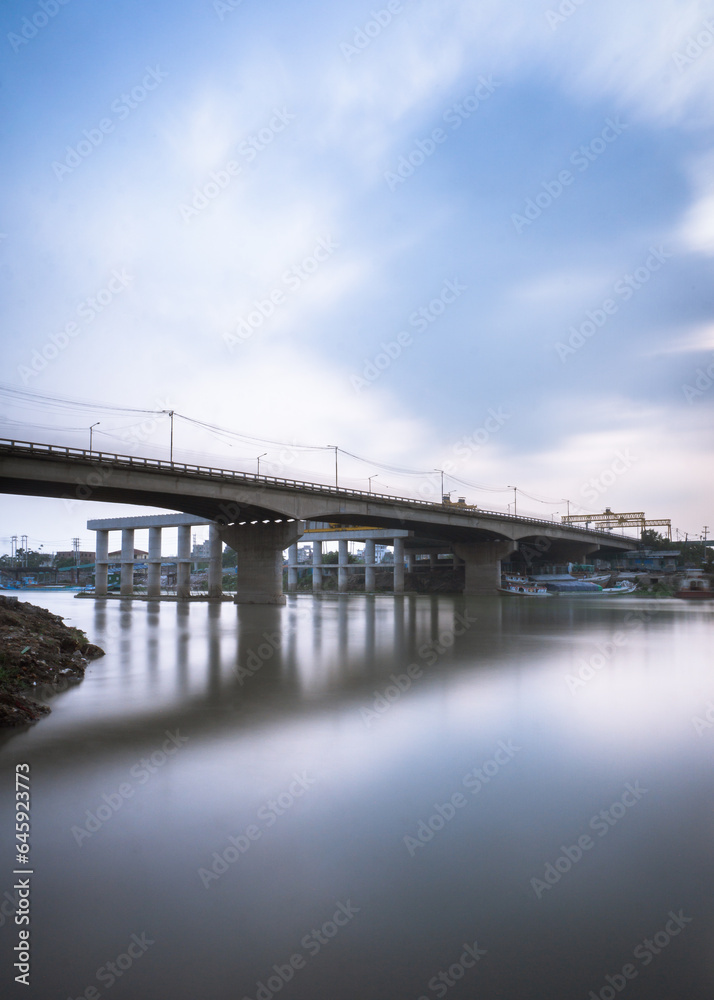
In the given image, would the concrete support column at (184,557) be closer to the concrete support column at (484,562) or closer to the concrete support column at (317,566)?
the concrete support column at (317,566)

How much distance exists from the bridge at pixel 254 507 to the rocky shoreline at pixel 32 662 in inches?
953

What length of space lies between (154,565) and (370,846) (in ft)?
310

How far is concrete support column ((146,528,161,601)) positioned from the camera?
92625mm

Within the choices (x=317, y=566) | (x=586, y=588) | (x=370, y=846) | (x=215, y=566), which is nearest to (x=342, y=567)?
(x=317, y=566)

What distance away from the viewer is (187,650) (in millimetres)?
20422

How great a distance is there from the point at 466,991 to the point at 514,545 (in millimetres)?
90115

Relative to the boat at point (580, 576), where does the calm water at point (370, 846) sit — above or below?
above

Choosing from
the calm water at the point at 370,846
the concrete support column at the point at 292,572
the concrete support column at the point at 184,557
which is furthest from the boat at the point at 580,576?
the calm water at the point at 370,846

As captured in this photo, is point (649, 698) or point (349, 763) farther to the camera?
point (649, 698)

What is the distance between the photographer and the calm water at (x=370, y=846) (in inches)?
150

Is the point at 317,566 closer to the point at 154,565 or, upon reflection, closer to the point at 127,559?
the point at 154,565

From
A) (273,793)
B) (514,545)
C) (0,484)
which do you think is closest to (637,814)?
(273,793)

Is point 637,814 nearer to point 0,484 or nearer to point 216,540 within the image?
point 0,484

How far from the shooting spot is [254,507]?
2197 inches
